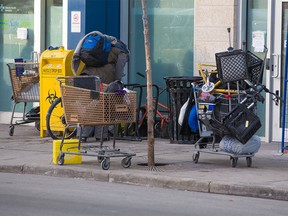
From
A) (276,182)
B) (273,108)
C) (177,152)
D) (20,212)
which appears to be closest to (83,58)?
(177,152)

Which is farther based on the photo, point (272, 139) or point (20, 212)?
point (272, 139)

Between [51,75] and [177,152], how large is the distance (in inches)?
120

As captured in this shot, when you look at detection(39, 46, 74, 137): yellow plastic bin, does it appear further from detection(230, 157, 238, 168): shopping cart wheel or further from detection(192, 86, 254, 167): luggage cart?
detection(230, 157, 238, 168): shopping cart wheel

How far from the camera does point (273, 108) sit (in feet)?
50.4

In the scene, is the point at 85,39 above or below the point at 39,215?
above

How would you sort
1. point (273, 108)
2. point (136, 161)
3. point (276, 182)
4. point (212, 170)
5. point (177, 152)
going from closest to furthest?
1. point (276, 182)
2. point (212, 170)
3. point (136, 161)
4. point (177, 152)
5. point (273, 108)

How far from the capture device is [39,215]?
9266 millimetres

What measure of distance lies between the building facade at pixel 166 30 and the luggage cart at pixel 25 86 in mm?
837

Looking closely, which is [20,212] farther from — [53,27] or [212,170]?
[53,27]

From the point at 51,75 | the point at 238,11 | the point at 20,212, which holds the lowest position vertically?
the point at 20,212

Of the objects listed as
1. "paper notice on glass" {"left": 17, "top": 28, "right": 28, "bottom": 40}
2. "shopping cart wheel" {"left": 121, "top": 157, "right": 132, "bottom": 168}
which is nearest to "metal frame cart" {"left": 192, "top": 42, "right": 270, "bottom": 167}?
"shopping cart wheel" {"left": 121, "top": 157, "right": 132, "bottom": 168}

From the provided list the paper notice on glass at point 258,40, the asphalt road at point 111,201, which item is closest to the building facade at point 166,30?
the paper notice on glass at point 258,40

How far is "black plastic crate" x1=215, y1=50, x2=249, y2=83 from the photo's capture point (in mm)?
12523

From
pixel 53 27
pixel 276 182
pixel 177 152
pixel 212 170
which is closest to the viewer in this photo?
pixel 276 182
